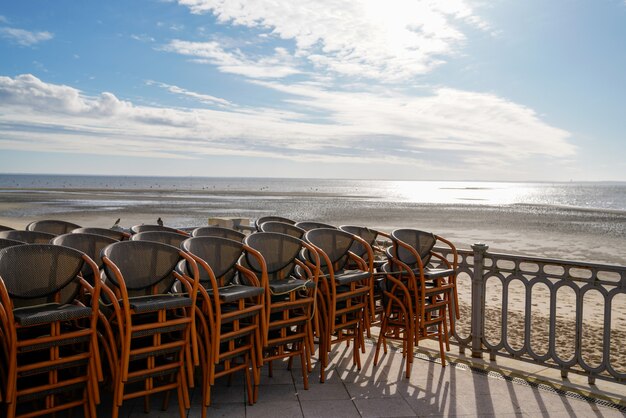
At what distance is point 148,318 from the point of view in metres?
3.67

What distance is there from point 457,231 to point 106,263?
27.7m

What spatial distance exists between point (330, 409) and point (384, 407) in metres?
0.40

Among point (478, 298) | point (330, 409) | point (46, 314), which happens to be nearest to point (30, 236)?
point (46, 314)

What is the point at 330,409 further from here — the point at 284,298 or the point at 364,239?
the point at 364,239

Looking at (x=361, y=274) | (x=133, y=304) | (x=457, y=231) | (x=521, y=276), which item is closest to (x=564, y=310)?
(x=521, y=276)

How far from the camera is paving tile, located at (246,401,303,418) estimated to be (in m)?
3.66

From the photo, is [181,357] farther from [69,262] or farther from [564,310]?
[564,310]

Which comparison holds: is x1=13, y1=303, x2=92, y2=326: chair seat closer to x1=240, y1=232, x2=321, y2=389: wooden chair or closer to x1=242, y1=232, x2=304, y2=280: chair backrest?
x1=240, y1=232, x2=321, y2=389: wooden chair

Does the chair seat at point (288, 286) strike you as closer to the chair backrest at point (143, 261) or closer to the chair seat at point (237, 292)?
the chair seat at point (237, 292)

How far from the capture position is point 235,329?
12.0ft

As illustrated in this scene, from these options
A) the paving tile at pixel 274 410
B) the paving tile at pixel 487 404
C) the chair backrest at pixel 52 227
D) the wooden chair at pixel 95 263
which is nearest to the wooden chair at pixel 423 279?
the paving tile at pixel 487 404

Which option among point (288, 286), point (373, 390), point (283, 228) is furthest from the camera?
point (283, 228)

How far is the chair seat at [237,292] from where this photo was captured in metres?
3.54

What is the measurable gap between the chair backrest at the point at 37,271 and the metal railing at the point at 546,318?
3.55m
